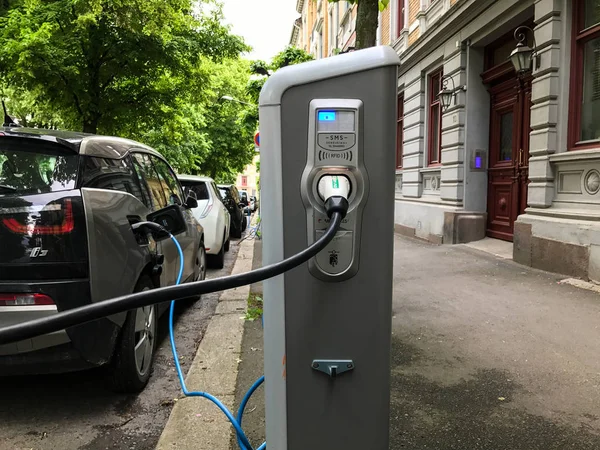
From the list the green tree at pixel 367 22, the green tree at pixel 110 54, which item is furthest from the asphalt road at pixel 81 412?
the green tree at pixel 110 54

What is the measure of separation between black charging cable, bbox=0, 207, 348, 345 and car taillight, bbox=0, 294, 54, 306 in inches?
63.6

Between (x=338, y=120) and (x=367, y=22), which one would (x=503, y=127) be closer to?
(x=367, y=22)

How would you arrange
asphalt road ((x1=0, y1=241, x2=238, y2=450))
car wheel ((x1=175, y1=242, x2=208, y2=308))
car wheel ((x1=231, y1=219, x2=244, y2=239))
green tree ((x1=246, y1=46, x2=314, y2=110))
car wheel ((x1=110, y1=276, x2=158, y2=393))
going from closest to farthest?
1. asphalt road ((x1=0, y1=241, x2=238, y2=450))
2. car wheel ((x1=110, y1=276, x2=158, y2=393))
3. car wheel ((x1=175, y1=242, x2=208, y2=308))
4. car wheel ((x1=231, y1=219, x2=244, y2=239))
5. green tree ((x1=246, y1=46, x2=314, y2=110))

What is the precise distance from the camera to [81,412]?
3.08 meters

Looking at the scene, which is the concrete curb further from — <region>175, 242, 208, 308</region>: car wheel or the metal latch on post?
the metal latch on post

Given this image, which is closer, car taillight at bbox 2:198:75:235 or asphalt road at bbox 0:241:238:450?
car taillight at bbox 2:198:75:235

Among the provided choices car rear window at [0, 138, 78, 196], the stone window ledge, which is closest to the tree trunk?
car rear window at [0, 138, 78, 196]

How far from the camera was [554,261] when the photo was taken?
660 centimetres

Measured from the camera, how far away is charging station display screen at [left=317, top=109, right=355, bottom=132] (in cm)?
163

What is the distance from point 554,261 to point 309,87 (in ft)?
19.8

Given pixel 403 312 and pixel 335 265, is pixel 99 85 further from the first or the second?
pixel 335 265

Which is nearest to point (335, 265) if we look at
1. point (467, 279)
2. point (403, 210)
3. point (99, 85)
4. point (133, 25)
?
point (467, 279)

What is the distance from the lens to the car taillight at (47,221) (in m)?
2.58

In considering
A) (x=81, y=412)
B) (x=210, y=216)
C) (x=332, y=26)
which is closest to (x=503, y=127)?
(x=210, y=216)
